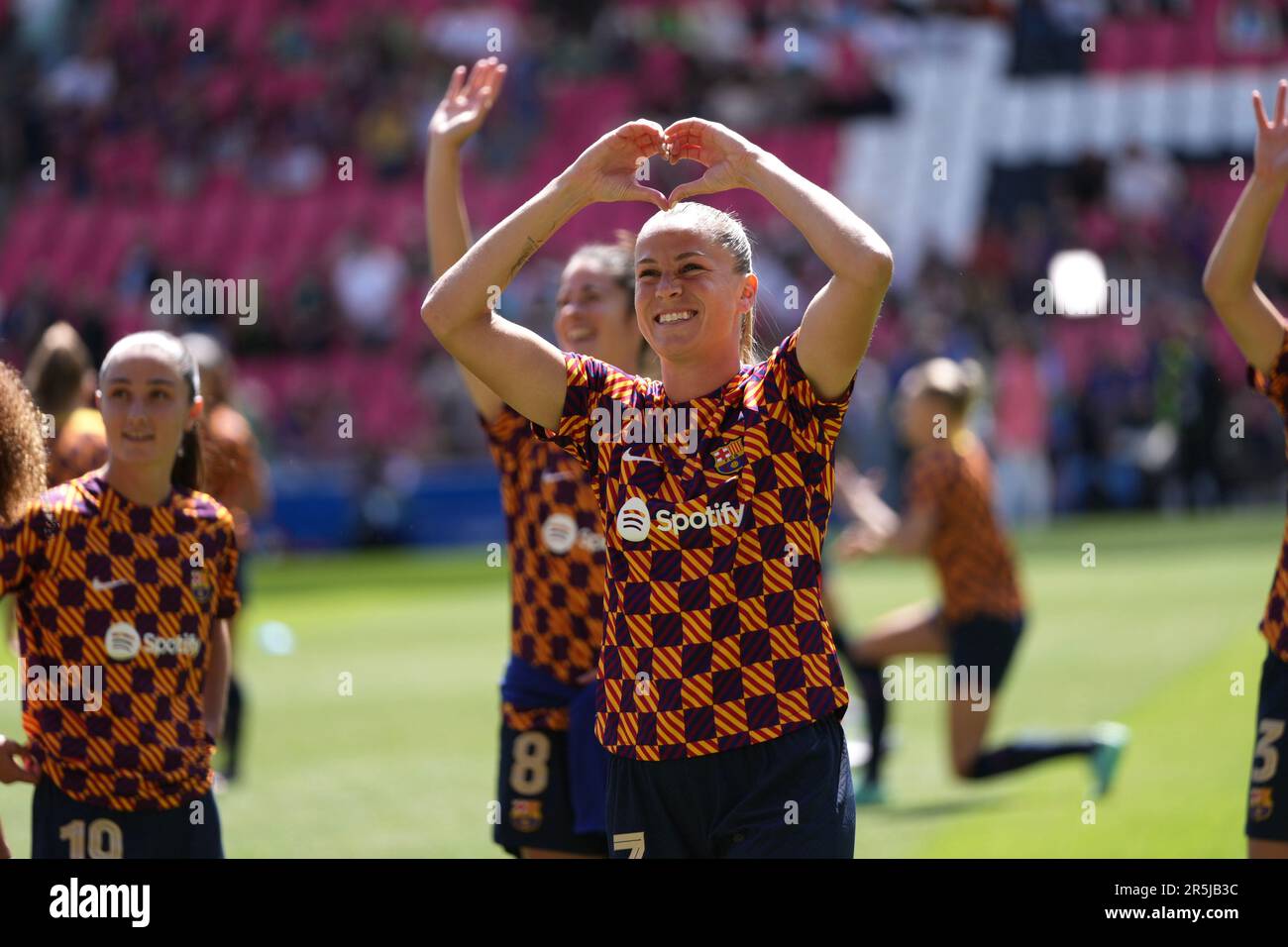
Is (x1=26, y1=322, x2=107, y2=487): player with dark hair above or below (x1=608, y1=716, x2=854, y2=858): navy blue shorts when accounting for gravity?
above

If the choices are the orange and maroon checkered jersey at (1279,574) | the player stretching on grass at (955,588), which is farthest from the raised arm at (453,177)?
the player stretching on grass at (955,588)

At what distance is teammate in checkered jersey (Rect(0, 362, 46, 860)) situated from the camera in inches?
218

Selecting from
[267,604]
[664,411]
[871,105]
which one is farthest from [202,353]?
[871,105]

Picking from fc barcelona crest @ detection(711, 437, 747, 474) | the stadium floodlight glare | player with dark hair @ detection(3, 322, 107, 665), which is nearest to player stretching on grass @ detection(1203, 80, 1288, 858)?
fc barcelona crest @ detection(711, 437, 747, 474)

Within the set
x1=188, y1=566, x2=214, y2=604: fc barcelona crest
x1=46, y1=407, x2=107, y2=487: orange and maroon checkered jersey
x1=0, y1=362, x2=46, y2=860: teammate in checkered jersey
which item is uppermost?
x1=46, y1=407, x2=107, y2=487: orange and maroon checkered jersey

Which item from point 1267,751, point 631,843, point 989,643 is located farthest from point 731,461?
point 989,643

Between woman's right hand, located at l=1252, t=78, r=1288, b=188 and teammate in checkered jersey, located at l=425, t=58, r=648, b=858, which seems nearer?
woman's right hand, located at l=1252, t=78, r=1288, b=188

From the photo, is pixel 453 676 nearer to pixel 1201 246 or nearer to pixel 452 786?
pixel 452 786

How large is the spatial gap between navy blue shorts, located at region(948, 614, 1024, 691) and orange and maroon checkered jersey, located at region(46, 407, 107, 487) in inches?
179

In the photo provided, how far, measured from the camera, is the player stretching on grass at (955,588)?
9.62m

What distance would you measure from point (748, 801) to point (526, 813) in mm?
1800

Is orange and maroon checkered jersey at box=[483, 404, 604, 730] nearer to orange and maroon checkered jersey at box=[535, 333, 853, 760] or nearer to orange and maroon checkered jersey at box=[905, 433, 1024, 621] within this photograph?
orange and maroon checkered jersey at box=[535, 333, 853, 760]

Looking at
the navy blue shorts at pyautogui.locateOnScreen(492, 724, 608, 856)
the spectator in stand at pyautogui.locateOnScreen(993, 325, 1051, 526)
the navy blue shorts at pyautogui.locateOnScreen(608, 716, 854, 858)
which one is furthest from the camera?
the spectator in stand at pyautogui.locateOnScreen(993, 325, 1051, 526)

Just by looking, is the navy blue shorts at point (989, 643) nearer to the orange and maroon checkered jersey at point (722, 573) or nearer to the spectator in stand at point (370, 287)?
the orange and maroon checkered jersey at point (722, 573)
